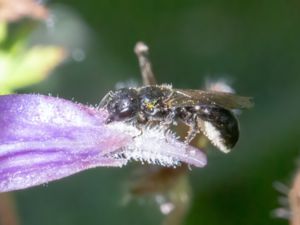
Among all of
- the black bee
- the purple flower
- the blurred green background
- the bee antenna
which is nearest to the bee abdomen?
the black bee

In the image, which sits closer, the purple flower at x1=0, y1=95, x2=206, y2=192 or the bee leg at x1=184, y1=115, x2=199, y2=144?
the purple flower at x1=0, y1=95, x2=206, y2=192

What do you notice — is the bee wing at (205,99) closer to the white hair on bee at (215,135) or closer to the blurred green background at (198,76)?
the white hair on bee at (215,135)

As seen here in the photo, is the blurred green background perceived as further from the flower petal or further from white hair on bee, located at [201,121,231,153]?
the flower petal

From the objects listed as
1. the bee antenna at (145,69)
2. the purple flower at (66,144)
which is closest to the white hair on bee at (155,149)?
the purple flower at (66,144)

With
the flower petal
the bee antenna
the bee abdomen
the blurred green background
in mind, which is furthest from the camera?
the blurred green background

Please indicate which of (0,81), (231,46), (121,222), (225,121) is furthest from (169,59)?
(225,121)
